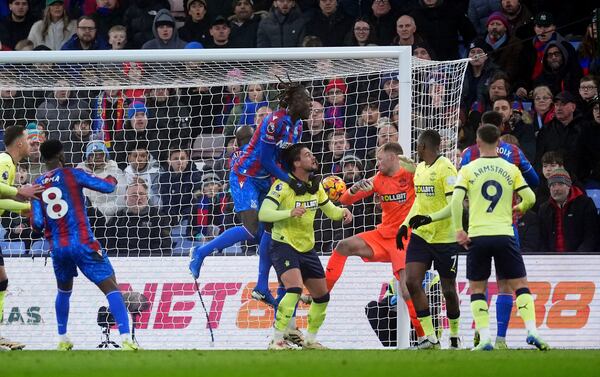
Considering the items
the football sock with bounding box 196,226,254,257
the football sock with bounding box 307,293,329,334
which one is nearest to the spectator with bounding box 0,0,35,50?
the football sock with bounding box 196,226,254,257

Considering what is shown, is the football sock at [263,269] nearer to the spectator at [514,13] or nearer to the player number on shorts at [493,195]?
the player number on shorts at [493,195]

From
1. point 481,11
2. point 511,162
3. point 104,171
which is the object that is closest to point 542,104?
point 481,11

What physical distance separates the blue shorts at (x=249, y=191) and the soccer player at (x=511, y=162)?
85.9 inches

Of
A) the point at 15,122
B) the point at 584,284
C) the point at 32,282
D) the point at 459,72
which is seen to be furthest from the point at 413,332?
the point at 15,122

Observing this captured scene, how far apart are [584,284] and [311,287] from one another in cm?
340

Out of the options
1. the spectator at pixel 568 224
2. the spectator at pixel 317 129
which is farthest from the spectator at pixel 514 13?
the spectator at pixel 317 129

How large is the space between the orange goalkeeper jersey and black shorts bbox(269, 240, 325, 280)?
3.21ft

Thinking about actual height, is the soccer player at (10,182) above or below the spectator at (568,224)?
above

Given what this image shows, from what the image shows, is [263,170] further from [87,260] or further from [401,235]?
[87,260]

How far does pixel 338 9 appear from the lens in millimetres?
17844

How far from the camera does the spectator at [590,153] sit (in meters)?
15.9

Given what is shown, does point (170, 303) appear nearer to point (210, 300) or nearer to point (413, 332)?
point (210, 300)

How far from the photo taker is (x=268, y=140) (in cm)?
1271

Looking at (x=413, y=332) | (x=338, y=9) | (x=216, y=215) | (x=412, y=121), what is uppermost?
(x=338, y=9)
